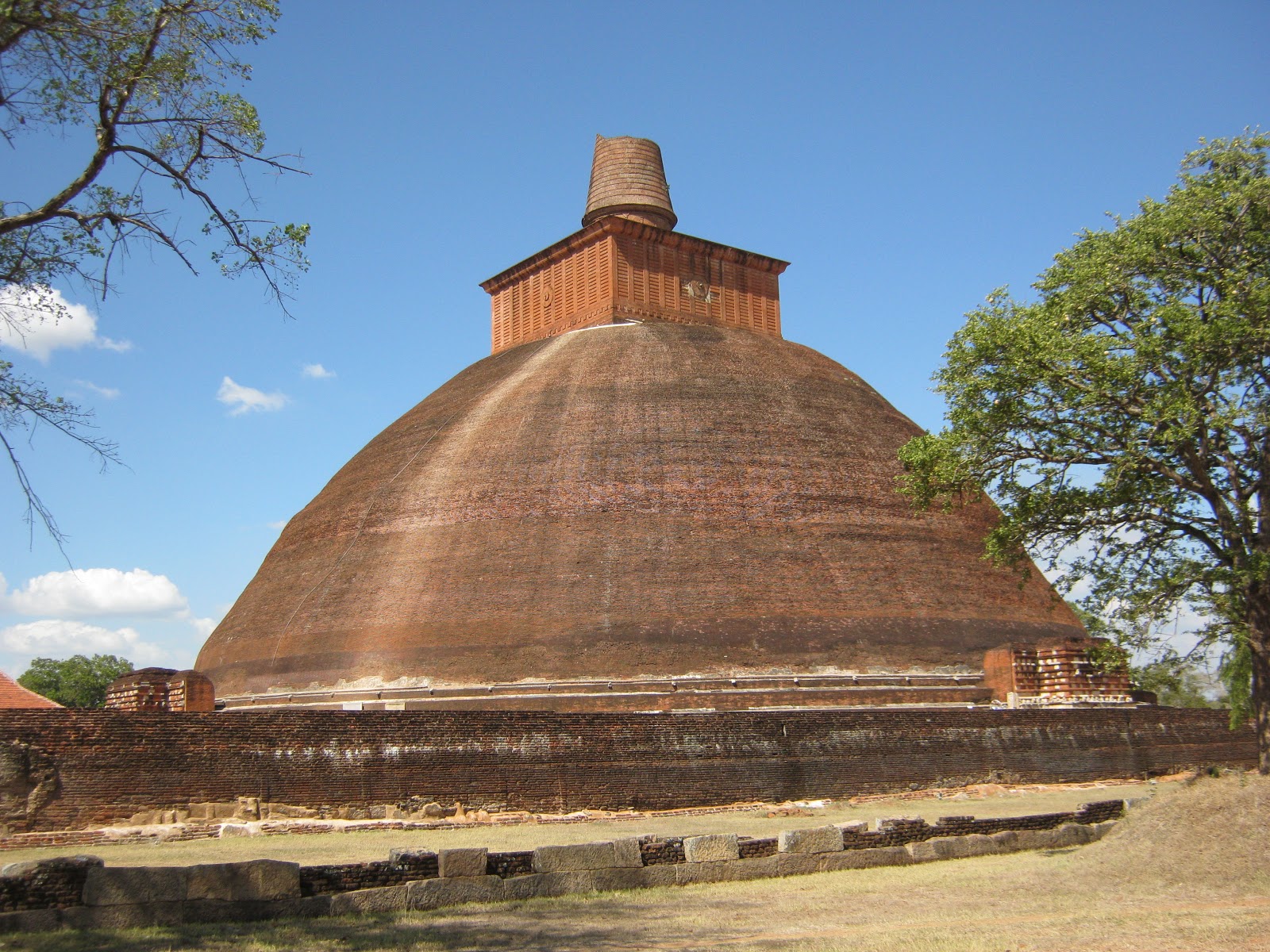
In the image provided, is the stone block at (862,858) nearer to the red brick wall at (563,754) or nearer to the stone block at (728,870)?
the stone block at (728,870)

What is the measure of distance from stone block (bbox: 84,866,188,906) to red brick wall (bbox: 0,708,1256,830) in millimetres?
6120

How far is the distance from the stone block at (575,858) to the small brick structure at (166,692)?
13757 millimetres

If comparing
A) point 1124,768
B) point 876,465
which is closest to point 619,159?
point 876,465

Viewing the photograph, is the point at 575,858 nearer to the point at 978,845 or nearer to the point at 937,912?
the point at 937,912

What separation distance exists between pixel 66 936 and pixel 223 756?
709cm

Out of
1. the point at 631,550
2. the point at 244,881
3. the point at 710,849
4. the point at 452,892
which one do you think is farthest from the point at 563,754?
the point at 244,881

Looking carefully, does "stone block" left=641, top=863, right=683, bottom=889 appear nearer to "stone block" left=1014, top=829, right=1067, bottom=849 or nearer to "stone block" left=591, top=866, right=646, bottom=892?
"stone block" left=591, top=866, right=646, bottom=892

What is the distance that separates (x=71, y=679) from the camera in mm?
55812

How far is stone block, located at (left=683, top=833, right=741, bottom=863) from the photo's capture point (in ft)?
31.2

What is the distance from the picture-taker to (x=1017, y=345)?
12.8 m

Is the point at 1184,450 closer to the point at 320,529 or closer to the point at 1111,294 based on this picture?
the point at 1111,294

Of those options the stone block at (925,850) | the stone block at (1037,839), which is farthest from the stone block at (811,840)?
the stone block at (1037,839)

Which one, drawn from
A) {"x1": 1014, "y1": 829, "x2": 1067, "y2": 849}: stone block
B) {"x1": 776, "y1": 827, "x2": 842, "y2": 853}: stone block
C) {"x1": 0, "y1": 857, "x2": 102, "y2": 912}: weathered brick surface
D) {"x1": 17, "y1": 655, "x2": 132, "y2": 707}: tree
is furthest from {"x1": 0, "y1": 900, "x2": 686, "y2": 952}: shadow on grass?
{"x1": 17, "y1": 655, "x2": 132, "y2": 707}: tree

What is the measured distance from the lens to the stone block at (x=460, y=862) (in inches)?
329
